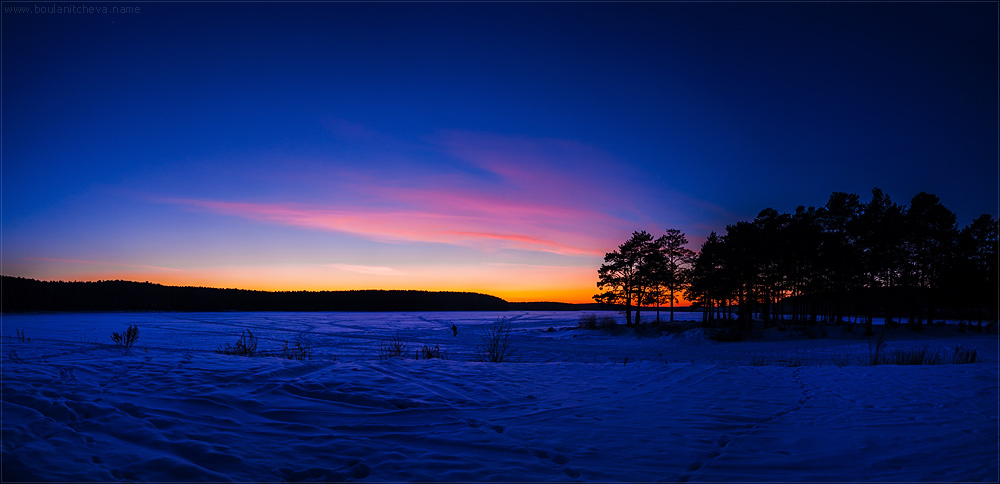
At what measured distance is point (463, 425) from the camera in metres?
5.54

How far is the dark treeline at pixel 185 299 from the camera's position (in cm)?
9850

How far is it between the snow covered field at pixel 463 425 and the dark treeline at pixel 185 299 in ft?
345

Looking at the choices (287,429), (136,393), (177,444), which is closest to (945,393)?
(287,429)

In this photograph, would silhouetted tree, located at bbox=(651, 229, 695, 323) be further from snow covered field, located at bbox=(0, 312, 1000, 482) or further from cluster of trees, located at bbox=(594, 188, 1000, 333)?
snow covered field, located at bbox=(0, 312, 1000, 482)

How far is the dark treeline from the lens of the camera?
9850 centimetres

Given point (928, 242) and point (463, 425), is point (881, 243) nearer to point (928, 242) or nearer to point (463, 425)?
point (928, 242)

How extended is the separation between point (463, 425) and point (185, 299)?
15042 centimetres

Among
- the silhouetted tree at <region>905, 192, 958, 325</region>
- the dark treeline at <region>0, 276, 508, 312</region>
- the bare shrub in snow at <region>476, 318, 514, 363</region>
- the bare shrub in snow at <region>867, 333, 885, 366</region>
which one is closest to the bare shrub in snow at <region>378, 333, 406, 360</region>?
the bare shrub in snow at <region>476, 318, 514, 363</region>

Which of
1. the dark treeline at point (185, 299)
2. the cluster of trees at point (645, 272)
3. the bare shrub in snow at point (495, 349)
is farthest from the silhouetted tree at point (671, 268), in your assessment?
the dark treeline at point (185, 299)

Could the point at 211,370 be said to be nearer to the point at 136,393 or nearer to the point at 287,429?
the point at 136,393

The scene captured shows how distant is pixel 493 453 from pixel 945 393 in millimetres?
8620

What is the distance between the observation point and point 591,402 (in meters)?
6.89

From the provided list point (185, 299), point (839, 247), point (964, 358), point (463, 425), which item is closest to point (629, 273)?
point (839, 247)

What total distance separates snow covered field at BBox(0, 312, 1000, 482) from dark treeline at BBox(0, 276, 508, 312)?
105228mm
